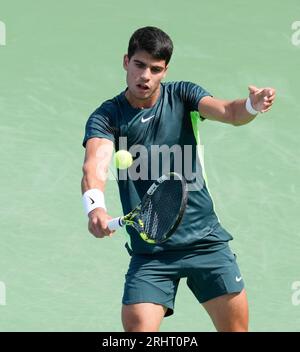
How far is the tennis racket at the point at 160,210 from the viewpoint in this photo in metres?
6.79

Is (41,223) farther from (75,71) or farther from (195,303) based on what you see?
(75,71)

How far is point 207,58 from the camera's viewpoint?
12375 millimetres

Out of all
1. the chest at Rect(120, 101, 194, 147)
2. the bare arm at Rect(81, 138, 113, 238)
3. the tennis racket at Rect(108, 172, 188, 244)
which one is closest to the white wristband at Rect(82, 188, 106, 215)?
the bare arm at Rect(81, 138, 113, 238)

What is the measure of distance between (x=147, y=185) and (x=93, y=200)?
493 millimetres

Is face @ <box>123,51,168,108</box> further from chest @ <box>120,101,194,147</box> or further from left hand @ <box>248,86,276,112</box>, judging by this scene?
left hand @ <box>248,86,276,112</box>

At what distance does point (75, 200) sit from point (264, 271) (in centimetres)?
179

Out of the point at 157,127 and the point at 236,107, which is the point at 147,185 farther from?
the point at 236,107

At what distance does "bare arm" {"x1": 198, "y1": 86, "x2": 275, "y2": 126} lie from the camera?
6.97 meters

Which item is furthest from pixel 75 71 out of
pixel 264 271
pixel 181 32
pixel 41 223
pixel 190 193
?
pixel 190 193

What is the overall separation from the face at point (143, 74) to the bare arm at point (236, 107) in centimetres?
31

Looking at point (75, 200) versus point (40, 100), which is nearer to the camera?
point (75, 200)

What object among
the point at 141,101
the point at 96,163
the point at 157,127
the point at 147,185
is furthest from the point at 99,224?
the point at 141,101

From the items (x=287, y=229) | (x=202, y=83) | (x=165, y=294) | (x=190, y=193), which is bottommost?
(x=165, y=294)

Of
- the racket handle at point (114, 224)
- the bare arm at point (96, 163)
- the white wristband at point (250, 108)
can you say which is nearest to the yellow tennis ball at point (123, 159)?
the bare arm at point (96, 163)
